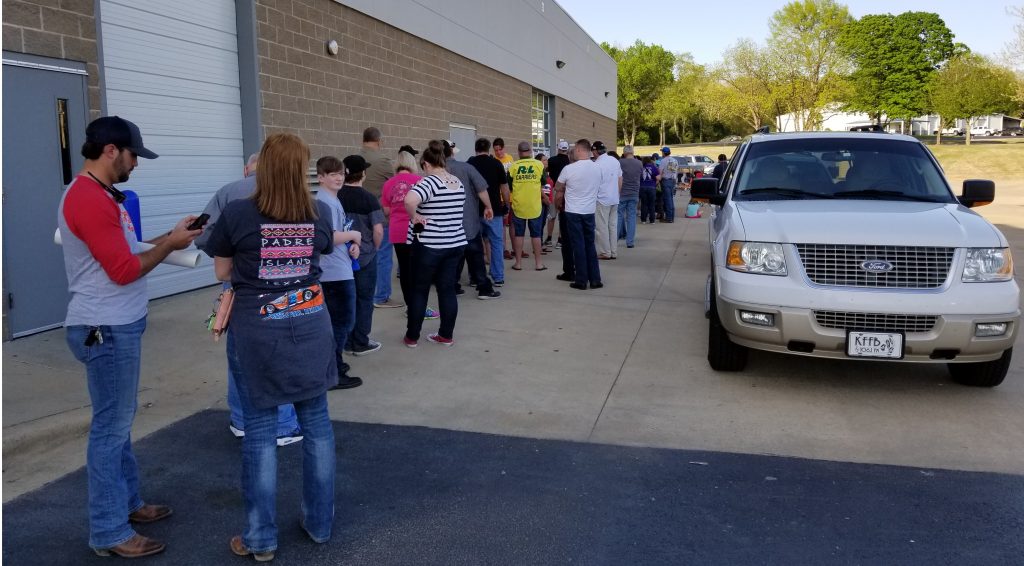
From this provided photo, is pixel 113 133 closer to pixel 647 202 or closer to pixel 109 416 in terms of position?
pixel 109 416

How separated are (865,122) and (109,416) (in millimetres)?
81448

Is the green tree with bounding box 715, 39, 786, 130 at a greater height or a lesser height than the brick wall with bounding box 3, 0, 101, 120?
greater

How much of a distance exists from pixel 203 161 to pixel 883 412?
7.88 metres

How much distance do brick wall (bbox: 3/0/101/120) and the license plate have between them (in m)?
6.87

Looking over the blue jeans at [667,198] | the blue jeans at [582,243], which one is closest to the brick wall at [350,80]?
the blue jeans at [582,243]

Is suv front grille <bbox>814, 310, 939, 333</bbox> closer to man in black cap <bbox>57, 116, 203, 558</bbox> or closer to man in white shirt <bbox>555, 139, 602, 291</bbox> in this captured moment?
man in black cap <bbox>57, 116, 203, 558</bbox>

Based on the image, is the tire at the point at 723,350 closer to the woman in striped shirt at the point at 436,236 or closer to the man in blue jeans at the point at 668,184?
the woman in striped shirt at the point at 436,236

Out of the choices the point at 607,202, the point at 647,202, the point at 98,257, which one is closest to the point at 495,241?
the point at 607,202

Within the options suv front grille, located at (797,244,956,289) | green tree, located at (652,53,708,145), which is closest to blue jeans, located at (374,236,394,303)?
suv front grille, located at (797,244,956,289)

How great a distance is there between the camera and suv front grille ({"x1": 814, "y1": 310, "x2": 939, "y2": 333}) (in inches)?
206

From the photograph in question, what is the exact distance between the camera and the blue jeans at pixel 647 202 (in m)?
18.8

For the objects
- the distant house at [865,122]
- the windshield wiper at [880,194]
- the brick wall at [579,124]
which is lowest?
the windshield wiper at [880,194]

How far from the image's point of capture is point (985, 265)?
534 centimetres

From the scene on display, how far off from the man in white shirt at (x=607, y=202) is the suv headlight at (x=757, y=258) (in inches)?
232
